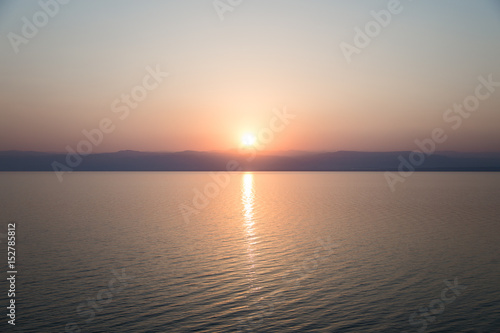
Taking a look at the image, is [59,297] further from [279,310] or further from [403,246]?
[403,246]

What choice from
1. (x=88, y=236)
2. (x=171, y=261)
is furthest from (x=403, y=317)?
(x=88, y=236)

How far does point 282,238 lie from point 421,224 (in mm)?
28491

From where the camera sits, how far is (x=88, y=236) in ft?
174

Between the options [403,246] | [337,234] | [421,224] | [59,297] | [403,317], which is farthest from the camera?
[421,224]

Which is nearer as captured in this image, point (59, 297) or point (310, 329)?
point (310, 329)

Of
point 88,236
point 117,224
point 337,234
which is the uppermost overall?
point 117,224

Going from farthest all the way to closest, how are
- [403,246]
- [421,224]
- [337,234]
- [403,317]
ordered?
1. [421,224]
2. [337,234]
3. [403,246]
4. [403,317]

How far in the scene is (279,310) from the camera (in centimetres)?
2575

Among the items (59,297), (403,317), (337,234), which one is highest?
(337,234)

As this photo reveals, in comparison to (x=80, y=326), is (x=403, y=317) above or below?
below

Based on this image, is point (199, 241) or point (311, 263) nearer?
point (311, 263)

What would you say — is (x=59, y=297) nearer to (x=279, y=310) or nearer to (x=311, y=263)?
(x=279, y=310)

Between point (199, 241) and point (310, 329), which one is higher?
point (199, 241)

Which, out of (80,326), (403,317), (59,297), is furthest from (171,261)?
(403,317)
